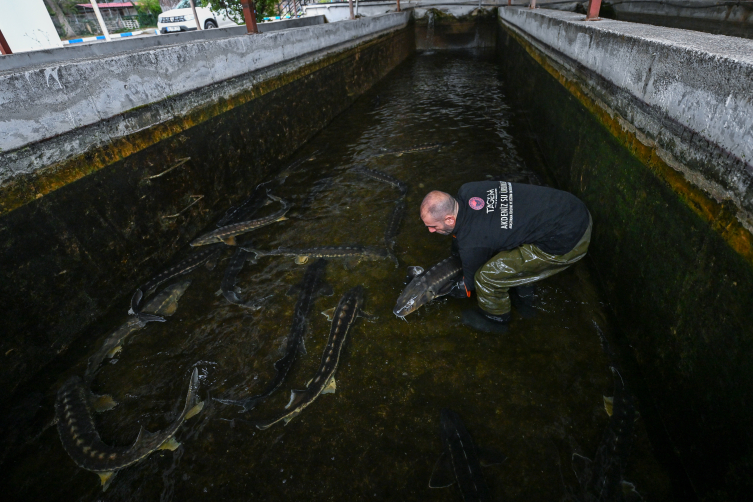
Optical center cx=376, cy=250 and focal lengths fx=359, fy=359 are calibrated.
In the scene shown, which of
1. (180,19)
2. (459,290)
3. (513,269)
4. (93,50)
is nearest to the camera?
(513,269)

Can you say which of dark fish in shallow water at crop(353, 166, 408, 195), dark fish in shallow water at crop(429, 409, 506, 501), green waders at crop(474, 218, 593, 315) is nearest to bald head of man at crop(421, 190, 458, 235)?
green waders at crop(474, 218, 593, 315)

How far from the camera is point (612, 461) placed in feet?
7.49

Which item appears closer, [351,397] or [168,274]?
[351,397]

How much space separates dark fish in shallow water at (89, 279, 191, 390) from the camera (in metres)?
3.19

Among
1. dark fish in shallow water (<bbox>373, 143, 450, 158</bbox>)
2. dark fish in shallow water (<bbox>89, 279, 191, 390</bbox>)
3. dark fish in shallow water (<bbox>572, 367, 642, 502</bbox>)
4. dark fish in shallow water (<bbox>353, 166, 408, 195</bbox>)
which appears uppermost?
dark fish in shallow water (<bbox>373, 143, 450, 158</bbox>)

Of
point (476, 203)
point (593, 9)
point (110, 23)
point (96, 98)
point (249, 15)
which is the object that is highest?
point (110, 23)

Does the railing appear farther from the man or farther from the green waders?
the green waders

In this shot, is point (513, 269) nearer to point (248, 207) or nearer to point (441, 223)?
point (441, 223)

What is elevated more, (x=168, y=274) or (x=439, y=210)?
(x=439, y=210)

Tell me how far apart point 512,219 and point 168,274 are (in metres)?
3.71

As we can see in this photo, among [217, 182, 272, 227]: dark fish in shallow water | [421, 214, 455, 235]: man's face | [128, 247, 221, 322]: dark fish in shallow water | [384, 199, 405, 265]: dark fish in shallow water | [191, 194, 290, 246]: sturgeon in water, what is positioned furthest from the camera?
[217, 182, 272, 227]: dark fish in shallow water

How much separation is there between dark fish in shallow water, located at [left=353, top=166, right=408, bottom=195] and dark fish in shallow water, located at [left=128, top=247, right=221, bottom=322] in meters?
2.83

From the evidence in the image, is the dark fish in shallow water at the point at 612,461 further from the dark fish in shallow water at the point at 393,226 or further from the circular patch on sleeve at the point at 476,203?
the dark fish in shallow water at the point at 393,226

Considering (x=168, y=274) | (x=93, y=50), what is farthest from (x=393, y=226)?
(x=93, y=50)
